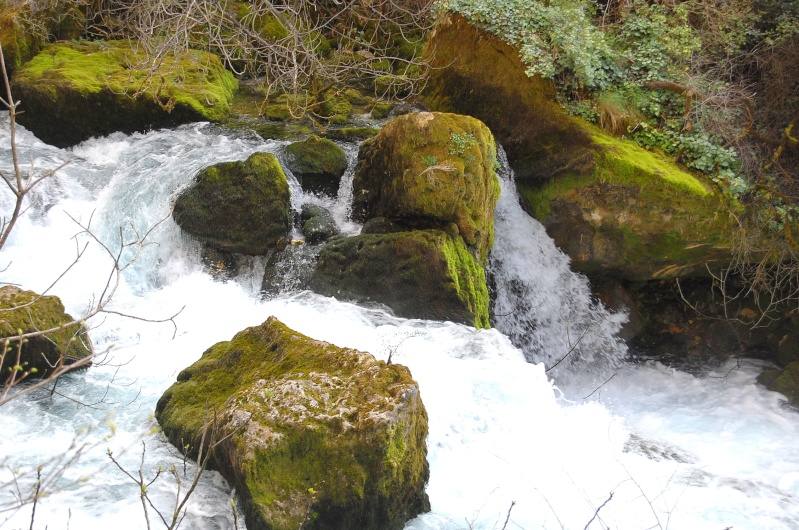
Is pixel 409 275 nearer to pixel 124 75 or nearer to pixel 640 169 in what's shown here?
pixel 640 169

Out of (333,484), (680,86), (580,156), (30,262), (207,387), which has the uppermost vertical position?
(680,86)

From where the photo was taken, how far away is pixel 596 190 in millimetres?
7387

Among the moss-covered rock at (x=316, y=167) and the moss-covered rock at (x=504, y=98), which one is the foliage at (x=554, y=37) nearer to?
the moss-covered rock at (x=504, y=98)

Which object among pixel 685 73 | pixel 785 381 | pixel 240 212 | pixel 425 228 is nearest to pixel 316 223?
pixel 240 212

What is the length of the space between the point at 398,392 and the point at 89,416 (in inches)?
92.4

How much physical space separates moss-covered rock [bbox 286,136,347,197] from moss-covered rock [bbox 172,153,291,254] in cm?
58

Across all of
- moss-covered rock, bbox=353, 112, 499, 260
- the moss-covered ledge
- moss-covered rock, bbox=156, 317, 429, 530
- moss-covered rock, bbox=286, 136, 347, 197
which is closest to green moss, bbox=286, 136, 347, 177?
moss-covered rock, bbox=286, 136, 347, 197

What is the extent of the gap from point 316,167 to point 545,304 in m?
3.07

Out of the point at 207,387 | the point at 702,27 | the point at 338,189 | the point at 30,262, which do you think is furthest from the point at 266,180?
the point at 702,27

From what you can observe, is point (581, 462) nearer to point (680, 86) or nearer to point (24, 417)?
point (24, 417)

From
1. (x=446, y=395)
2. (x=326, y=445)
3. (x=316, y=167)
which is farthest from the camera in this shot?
(x=316, y=167)

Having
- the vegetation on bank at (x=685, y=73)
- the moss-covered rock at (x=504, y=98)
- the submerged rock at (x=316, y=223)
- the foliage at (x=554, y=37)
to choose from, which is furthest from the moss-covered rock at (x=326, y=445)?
the foliage at (x=554, y=37)

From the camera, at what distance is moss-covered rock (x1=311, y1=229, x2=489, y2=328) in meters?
6.15

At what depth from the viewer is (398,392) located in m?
3.77
